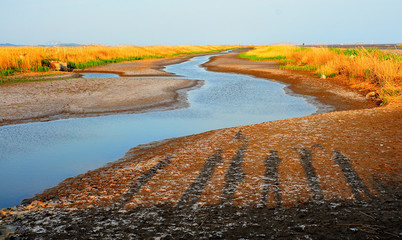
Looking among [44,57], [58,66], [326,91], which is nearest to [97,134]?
[326,91]

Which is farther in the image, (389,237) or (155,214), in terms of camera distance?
(155,214)

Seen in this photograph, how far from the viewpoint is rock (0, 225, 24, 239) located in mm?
2991

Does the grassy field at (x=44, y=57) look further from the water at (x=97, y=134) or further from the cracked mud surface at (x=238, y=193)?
the cracked mud surface at (x=238, y=193)

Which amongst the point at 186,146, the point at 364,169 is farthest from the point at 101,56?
the point at 364,169

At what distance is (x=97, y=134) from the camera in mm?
7547

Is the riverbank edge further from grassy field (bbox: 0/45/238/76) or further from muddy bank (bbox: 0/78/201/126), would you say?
grassy field (bbox: 0/45/238/76)

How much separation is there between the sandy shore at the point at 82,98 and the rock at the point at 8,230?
20.6 ft

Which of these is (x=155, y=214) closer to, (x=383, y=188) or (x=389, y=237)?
(x=389, y=237)

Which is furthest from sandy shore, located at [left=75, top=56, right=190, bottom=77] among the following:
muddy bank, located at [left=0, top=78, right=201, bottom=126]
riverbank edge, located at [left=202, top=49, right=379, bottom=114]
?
riverbank edge, located at [left=202, top=49, right=379, bottom=114]

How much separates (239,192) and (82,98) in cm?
954

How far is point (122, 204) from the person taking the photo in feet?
11.9

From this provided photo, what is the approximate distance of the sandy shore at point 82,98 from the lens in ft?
31.8

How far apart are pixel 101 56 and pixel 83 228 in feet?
109

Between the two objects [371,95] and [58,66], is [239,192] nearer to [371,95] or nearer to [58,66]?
[371,95]
